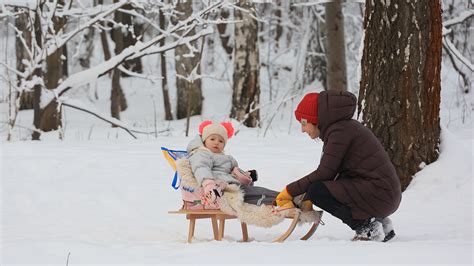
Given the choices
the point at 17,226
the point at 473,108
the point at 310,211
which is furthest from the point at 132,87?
the point at 310,211

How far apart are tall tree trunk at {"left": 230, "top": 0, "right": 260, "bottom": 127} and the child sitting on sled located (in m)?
9.08

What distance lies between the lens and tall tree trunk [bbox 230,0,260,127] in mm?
14789

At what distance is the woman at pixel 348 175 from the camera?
16.5ft

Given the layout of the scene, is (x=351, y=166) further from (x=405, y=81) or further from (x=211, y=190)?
(x=405, y=81)

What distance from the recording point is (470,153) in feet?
23.7

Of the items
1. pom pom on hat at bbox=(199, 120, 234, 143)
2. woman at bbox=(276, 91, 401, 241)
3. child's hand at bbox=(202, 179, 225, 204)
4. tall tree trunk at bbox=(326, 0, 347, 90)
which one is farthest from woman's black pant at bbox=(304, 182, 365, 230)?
tall tree trunk at bbox=(326, 0, 347, 90)

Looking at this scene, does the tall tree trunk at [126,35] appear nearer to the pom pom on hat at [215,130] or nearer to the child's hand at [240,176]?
the pom pom on hat at [215,130]

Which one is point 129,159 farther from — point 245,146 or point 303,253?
point 303,253

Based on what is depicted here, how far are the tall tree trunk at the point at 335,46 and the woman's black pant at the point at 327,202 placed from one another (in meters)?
10.7

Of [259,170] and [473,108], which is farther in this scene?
[473,108]

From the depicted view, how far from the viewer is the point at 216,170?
18.2ft

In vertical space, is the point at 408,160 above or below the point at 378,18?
below

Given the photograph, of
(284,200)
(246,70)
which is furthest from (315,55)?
(284,200)

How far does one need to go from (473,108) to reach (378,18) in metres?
10.2
